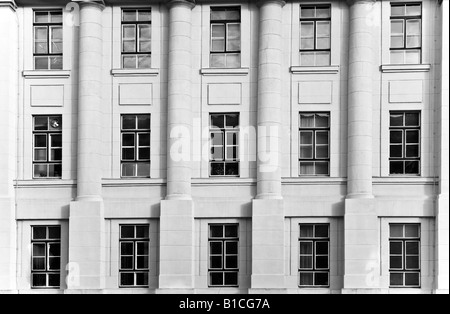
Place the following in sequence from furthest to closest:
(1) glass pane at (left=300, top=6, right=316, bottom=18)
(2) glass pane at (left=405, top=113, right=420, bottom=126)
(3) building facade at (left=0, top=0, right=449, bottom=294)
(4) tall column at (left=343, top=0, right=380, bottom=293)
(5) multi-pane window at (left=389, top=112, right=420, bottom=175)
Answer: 1. (1) glass pane at (left=300, top=6, right=316, bottom=18)
2. (2) glass pane at (left=405, top=113, right=420, bottom=126)
3. (5) multi-pane window at (left=389, top=112, right=420, bottom=175)
4. (3) building facade at (left=0, top=0, right=449, bottom=294)
5. (4) tall column at (left=343, top=0, right=380, bottom=293)

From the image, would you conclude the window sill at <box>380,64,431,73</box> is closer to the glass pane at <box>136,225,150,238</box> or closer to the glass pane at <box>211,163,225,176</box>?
the glass pane at <box>211,163,225,176</box>

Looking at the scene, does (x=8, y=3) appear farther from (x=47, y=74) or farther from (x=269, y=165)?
(x=269, y=165)

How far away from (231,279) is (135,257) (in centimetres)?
298

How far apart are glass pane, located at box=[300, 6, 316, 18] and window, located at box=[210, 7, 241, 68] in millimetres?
1939

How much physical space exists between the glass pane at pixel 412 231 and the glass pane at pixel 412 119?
3085 millimetres

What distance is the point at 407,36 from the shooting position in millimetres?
23766

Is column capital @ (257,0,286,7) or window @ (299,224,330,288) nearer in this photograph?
window @ (299,224,330,288)

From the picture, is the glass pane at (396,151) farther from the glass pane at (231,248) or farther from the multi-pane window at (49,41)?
the multi-pane window at (49,41)

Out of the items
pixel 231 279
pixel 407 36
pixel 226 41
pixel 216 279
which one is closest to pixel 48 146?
pixel 226 41

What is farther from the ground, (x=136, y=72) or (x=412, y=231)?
(x=136, y=72)

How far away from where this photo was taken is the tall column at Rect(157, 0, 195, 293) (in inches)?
917

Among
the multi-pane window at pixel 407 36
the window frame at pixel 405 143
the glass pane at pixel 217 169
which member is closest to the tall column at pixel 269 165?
the glass pane at pixel 217 169

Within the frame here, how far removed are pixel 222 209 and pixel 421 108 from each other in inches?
263

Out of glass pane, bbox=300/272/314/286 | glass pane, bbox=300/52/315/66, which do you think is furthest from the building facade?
glass pane, bbox=300/52/315/66
